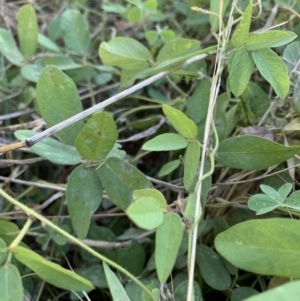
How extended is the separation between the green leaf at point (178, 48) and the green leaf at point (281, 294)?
1.52 ft

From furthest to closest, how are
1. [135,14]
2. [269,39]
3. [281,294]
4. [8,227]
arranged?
[135,14]
[8,227]
[269,39]
[281,294]

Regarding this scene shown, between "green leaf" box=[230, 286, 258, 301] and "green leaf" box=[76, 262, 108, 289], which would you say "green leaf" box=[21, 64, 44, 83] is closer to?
"green leaf" box=[76, 262, 108, 289]

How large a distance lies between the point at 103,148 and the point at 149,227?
21 centimetres

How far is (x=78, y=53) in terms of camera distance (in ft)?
3.26

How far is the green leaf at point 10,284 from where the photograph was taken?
0.45 m

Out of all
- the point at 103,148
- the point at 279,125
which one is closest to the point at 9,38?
the point at 103,148

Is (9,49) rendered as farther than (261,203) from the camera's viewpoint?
Yes

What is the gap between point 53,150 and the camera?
0.69 metres

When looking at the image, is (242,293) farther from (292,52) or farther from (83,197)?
(292,52)

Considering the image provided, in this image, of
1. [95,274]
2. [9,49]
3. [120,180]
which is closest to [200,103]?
[120,180]

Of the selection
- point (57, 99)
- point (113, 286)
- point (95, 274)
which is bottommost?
point (95, 274)

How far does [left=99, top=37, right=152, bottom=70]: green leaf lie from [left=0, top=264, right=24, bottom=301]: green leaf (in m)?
0.39

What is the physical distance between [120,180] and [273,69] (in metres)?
0.26

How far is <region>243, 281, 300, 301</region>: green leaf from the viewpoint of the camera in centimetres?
37
